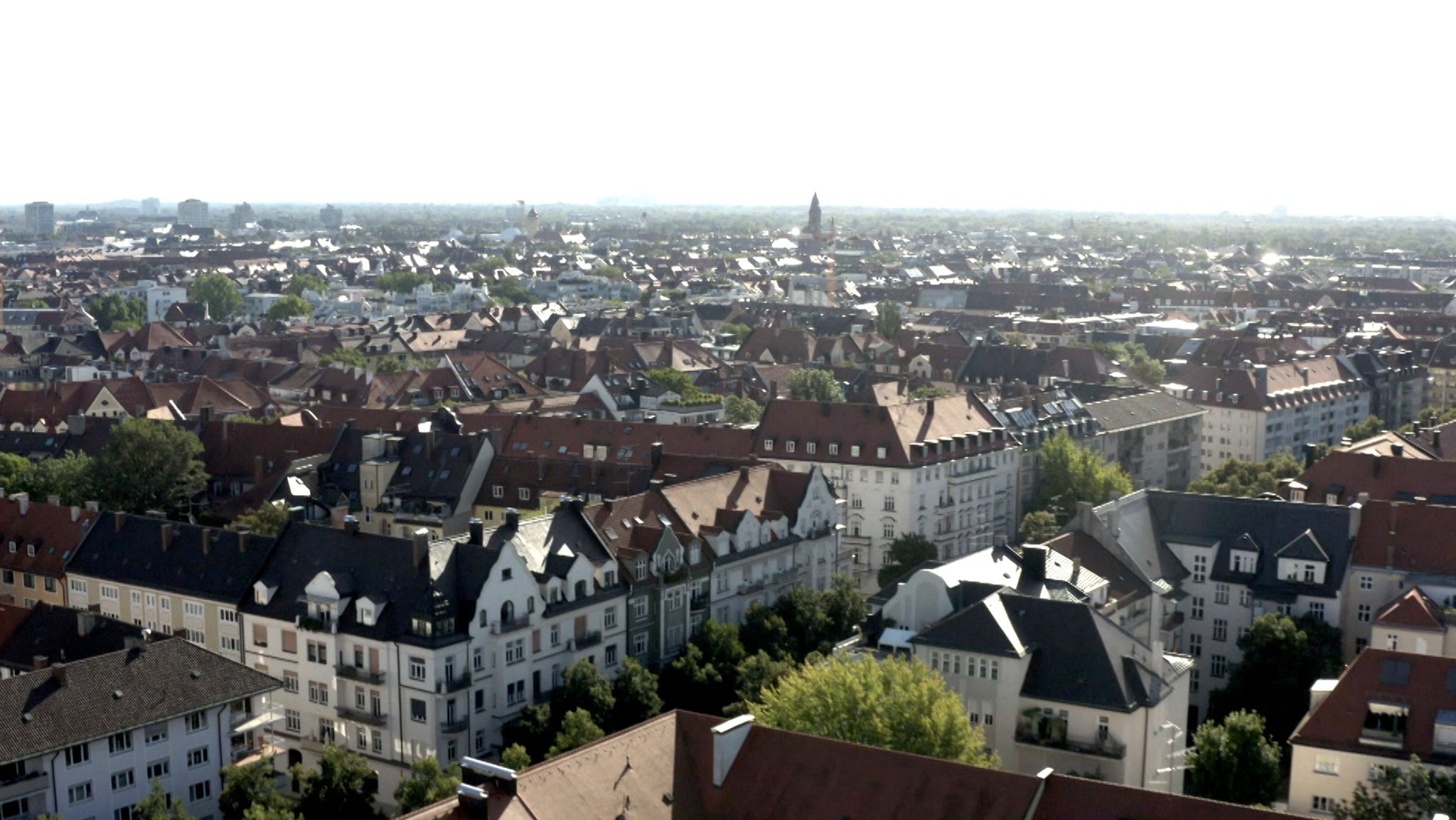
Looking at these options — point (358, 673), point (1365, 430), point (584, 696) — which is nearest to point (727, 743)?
point (584, 696)

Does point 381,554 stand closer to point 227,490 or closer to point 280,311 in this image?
point 227,490

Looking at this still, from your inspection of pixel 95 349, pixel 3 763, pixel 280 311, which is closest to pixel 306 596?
pixel 3 763

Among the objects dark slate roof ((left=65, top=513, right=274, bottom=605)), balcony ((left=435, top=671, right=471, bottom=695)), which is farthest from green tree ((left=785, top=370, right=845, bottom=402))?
balcony ((left=435, top=671, right=471, bottom=695))

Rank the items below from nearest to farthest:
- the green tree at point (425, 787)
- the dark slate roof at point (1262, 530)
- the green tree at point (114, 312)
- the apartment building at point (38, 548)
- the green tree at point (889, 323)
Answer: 1. the green tree at point (425, 787)
2. the dark slate roof at point (1262, 530)
3. the apartment building at point (38, 548)
4. the green tree at point (889, 323)
5. the green tree at point (114, 312)

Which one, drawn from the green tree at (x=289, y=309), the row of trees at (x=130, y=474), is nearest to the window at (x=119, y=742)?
the row of trees at (x=130, y=474)

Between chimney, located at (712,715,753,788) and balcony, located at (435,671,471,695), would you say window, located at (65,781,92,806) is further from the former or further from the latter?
chimney, located at (712,715,753,788)

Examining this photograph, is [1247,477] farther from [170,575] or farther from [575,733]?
[170,575]

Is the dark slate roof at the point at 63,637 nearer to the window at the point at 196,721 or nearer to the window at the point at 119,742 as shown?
the window at the point at 196,721
